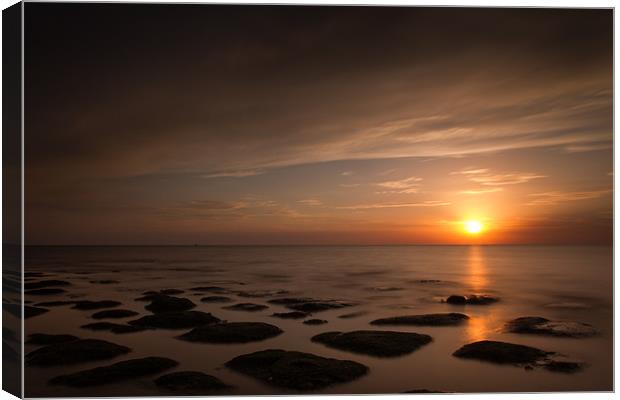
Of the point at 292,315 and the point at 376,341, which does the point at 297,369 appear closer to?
the point at 376,341

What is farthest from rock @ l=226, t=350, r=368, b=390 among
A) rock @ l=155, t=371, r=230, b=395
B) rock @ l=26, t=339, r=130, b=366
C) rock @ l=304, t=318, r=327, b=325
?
rock @ l=26, t=339, r=130, b=366

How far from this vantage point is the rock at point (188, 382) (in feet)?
17.7

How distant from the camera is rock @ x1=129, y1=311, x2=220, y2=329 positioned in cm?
720

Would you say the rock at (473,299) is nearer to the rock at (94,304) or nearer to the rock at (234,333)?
the rock at (234,333)

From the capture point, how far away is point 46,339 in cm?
596

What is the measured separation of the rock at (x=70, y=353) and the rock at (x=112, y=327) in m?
0.71


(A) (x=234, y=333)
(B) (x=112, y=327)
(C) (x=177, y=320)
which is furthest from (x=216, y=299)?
(B) (x=112, y=327)

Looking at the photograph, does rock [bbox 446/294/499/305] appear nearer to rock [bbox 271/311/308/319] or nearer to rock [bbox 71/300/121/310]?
rock [bbox 271/311/308/319]

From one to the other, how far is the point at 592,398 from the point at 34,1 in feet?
21.2

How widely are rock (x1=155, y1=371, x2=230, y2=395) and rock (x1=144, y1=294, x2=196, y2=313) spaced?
2415mm

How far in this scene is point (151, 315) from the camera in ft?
24.6

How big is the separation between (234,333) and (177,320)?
1033 mm

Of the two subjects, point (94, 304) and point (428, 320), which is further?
point (94, 304)

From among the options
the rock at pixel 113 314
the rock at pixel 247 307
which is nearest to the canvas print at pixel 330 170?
the rock at pixel 113 314
